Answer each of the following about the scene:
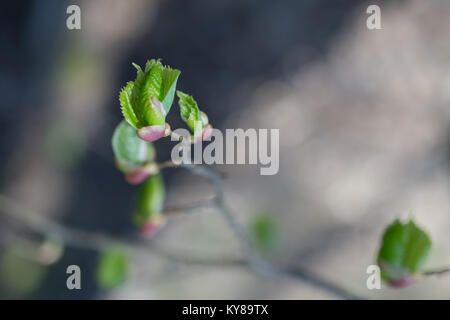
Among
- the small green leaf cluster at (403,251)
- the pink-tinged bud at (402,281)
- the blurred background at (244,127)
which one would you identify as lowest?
the pink-tinged bud at (402,281)

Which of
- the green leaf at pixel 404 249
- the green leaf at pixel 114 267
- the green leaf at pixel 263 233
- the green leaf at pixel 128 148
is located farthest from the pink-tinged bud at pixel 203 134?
the green leaf at pixel 263 233

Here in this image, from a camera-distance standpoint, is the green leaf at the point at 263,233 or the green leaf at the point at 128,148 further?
Answer: the green leaf at the point at 263,233

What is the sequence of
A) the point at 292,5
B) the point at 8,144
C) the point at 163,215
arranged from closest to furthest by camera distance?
the point at 163,215 → the point at 292,5 → the point at 8,144

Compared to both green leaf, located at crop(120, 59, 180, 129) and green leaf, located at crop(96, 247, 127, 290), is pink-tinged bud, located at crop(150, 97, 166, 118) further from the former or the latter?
green leaf, located at crop(96, 247, 127, 290)

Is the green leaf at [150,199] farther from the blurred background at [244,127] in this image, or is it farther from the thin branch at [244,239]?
the blurred background at [244,127]

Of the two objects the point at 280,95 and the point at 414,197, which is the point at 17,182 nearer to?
the point at 280,95

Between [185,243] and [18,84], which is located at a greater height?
[18,84]
